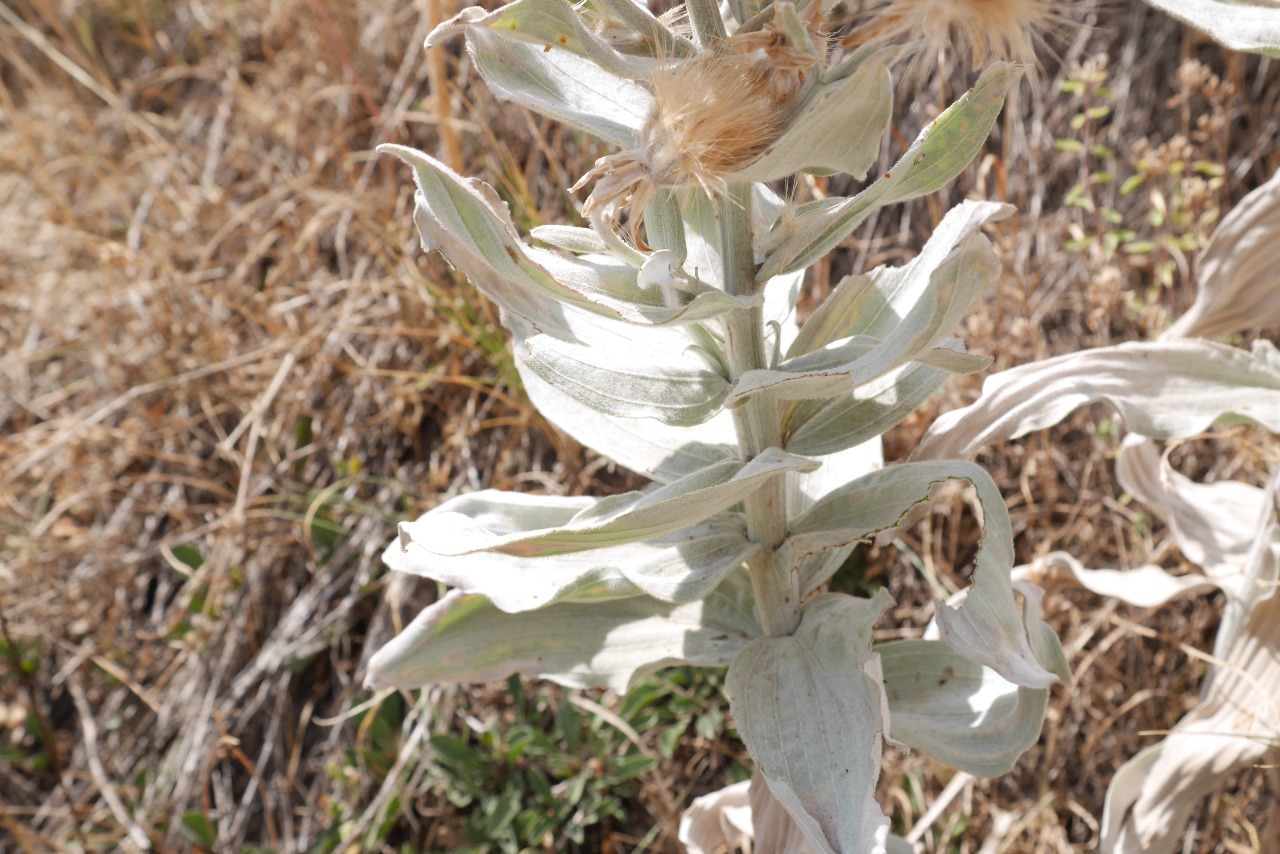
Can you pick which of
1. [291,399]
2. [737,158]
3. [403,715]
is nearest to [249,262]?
[291,399]

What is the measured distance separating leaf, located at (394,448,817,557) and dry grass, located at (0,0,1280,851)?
920 mm

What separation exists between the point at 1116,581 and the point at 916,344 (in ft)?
2.85

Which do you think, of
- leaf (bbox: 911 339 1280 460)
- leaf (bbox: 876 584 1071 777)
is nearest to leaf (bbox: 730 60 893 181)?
leaf (bbox: 911 339 1280 460)

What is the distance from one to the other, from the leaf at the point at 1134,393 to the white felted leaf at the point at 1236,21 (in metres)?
0.42

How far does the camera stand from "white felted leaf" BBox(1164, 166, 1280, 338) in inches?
62.7

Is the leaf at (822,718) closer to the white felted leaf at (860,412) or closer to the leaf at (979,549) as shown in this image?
the leaf at (979,549)

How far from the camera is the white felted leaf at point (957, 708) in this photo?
1.36 meters

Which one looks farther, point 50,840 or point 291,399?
point 291,399

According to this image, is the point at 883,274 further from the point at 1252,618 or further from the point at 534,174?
the point at 534,174

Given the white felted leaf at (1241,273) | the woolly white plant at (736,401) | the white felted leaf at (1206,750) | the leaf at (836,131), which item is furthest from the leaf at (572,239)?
the white felted leaf at (1206,750)

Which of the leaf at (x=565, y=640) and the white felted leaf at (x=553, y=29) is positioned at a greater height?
the white felted leaf at (x=553, y=29)

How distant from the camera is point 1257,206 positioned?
159 cm

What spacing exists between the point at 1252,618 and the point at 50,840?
93.6 inches

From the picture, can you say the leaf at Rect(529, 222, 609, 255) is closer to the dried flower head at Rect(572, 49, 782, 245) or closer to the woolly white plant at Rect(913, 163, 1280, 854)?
the dried flower head at Rect(572, 49, 782, 245)
